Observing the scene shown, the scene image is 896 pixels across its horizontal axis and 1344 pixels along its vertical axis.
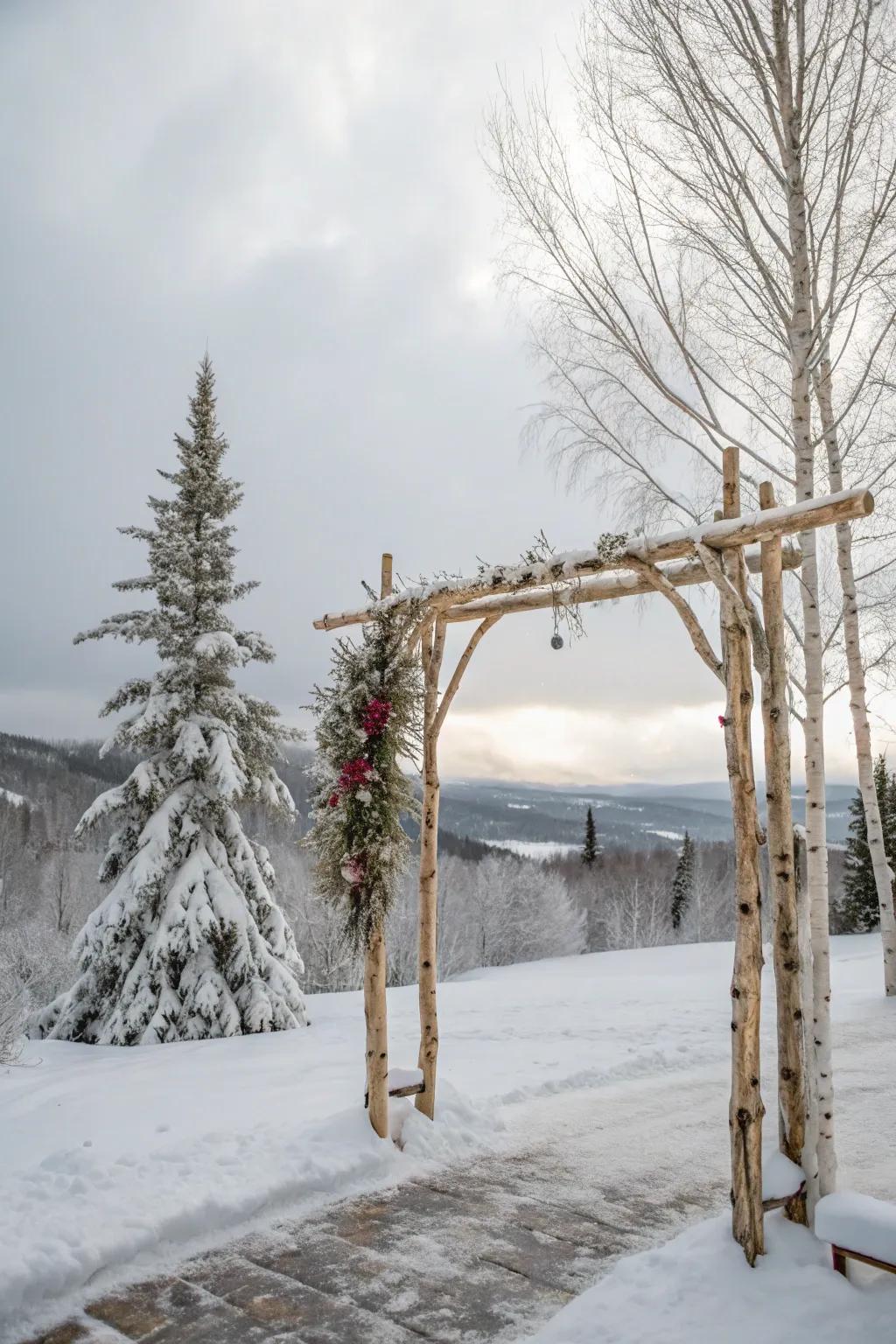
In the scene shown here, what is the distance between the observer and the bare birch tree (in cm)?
465

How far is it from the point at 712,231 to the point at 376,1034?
587 centimetres

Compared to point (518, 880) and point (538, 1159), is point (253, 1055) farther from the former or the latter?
point (518, 880)

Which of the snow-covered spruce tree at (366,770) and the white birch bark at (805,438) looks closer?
the white birch bark at (805,438)

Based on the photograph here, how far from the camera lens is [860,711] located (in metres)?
9.55

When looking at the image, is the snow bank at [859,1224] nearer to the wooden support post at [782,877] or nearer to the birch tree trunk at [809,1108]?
the birch tree trunk at [809,1108]

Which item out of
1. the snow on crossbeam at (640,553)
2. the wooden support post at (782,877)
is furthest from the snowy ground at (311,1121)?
the snow on crossbeam at (640,553)

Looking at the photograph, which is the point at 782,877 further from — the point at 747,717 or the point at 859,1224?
the point at 859,1224

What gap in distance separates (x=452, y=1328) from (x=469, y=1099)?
271cm

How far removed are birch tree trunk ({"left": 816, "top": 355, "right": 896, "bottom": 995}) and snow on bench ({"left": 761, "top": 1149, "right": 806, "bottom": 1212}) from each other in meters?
6.41

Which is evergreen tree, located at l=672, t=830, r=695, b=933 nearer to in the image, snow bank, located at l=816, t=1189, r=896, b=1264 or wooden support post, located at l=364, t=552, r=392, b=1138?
wooden support post, located at l=364, t=552, r=392, b=1138

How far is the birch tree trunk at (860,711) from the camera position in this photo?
8.88 meters

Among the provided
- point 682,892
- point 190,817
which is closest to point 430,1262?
point 190,817

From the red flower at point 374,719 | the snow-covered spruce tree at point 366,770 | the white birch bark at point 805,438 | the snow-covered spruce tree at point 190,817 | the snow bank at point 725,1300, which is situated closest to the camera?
the snow bank at point 725,1300

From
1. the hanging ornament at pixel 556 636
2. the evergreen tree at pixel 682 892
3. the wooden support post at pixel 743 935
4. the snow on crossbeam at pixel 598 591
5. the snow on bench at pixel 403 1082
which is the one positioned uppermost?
the snow on crossbeam at pixel 598 591
